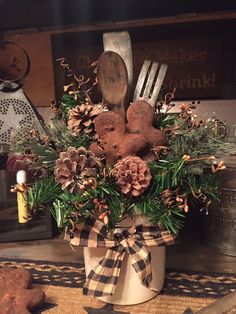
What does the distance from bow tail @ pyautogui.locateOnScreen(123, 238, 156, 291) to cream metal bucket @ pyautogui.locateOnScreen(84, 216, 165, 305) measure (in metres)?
0.02

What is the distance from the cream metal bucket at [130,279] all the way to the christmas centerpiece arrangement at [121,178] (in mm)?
10

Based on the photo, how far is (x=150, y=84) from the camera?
478mm

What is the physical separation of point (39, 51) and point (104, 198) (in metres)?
0.54

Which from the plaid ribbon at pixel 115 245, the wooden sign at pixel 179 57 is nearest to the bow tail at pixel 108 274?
the plaid ribbon at pixel 115 245

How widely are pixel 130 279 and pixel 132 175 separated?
0.49ft

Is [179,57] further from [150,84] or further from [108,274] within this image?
[108,274]

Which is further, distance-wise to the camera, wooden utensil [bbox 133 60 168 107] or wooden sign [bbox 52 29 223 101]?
wooden sign [bbox 52 29 223 101]

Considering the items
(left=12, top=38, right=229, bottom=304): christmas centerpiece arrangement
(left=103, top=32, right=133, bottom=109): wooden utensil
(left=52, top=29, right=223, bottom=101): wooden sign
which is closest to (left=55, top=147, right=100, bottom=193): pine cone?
(left=12, top=38, right=229, bottom=304): christmas centerpiece arrangement

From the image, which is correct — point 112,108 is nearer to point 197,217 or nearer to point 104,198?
point 104,198

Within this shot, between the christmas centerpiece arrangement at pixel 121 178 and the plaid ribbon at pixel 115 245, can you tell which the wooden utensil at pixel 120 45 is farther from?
the plaid ribbon at pixel 115 245

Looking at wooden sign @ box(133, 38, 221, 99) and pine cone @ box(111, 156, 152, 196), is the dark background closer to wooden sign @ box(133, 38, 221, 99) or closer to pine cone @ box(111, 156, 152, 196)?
wooden sign @ box(133, 38, 221, 99)

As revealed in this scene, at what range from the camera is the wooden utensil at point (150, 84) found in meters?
0.47

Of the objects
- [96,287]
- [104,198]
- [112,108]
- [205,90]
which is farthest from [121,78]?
[205,90]

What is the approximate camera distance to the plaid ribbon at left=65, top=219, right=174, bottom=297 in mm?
440
